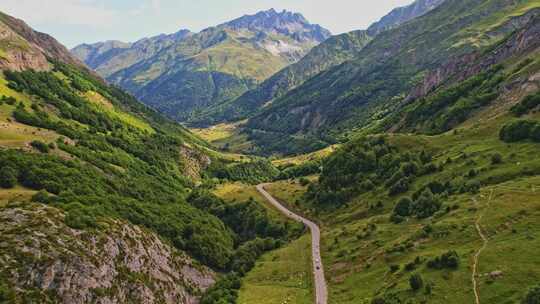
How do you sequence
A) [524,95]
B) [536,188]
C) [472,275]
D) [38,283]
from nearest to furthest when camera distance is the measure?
[472,275] → [38,283] → [536,188] → [524,95]

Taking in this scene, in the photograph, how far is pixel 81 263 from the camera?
335 feet

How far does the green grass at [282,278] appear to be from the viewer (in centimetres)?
11656

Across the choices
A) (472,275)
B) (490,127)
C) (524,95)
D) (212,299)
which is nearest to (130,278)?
(212,299)

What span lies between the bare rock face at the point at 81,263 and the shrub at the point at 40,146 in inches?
2234

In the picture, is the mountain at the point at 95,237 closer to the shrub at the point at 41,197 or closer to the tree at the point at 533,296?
the shrub at the point at 41,197

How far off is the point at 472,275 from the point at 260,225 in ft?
396

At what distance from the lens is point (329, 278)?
4739 inches

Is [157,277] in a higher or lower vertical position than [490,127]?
lower

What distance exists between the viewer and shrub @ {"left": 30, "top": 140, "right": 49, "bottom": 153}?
16521cm

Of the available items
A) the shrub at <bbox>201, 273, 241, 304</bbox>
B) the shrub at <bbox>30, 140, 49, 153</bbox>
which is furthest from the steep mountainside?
the shrub at <bbox>30, 140, 49, 153</bbox>

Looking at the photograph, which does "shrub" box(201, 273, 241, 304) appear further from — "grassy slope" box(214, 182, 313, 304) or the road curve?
the road curve

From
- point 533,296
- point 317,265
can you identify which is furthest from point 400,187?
point 533,296

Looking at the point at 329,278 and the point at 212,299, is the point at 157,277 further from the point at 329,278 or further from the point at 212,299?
the point at 329,278

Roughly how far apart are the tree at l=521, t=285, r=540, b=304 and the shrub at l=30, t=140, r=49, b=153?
158 meters
